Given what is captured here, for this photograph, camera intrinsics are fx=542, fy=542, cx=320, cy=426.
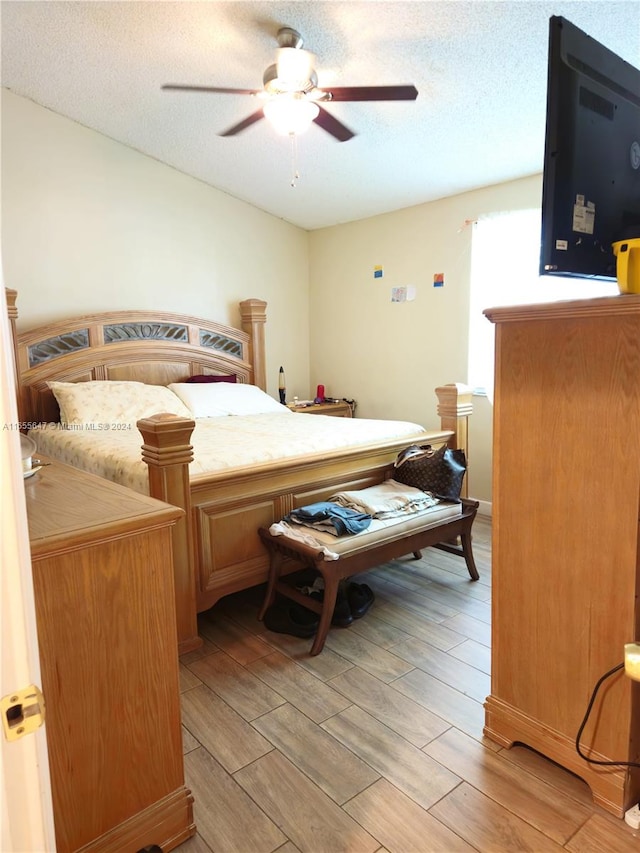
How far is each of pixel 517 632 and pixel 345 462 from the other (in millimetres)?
1361

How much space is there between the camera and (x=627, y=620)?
1.34 meters

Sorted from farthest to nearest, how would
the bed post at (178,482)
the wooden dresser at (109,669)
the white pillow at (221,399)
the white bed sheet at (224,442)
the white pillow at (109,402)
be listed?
the white pillow at (221,399)
the white pillow at (109,402)
the white bed sheet at (224,442)
the bed post at (178,482)
the wooden dresser at (109,669)

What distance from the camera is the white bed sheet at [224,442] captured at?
7.88ft

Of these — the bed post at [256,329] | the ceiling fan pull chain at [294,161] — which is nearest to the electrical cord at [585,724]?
the ceiling fan pull chain at [294,161]

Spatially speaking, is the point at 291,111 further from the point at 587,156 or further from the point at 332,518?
the point at 332,518

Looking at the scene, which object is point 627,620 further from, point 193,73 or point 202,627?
point 193,73

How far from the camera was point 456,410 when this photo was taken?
322cm

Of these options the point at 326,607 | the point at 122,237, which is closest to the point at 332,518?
the point at 326,607

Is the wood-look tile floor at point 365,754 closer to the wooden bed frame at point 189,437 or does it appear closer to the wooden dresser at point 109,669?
the wooden dresser at point 109,669

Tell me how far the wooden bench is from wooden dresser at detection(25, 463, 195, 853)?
3.00ft

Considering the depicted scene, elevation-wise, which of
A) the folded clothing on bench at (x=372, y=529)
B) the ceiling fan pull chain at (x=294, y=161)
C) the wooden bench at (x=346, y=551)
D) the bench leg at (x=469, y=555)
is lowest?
the bench leg at (x=469, y=555)

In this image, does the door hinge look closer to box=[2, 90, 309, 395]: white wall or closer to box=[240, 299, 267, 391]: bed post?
box=[2, 90, 309, 395]: white wall

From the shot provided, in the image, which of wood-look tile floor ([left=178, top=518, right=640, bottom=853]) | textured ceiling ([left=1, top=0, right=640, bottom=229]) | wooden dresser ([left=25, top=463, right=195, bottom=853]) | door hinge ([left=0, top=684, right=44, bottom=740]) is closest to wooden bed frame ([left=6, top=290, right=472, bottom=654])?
wood-look tile floor ([left=178, top=518, right=640, bottom=853])

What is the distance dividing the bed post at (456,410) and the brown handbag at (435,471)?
376 millimetres
